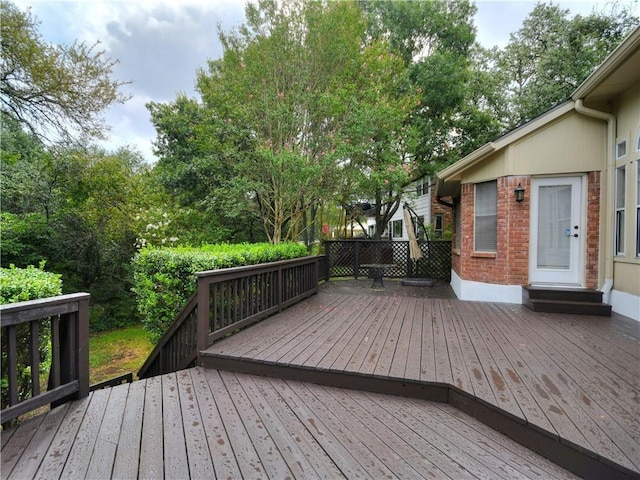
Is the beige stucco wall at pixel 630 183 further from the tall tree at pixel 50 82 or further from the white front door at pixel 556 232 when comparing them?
the tall tree at pixel 50 82

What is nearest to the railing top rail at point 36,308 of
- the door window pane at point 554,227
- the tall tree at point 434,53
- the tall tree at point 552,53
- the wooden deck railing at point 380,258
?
the door window pane at point 554,227

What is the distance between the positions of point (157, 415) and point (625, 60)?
605 cm

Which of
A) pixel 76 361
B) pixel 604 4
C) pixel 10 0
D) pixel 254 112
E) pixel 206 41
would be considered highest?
pixel 604 4

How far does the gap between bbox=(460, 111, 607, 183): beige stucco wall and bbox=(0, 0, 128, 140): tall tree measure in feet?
30.0

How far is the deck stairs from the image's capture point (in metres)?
4.56

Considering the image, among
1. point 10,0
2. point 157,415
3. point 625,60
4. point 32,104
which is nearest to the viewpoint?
point 157,415

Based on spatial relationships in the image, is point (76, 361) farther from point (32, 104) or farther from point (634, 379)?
point (32, 104)

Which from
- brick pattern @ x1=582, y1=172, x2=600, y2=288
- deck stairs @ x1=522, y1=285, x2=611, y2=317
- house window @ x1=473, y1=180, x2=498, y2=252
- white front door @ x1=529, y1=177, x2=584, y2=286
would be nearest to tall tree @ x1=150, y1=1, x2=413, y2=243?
house window @ x1=473, y1=180, x2=498, y2=252

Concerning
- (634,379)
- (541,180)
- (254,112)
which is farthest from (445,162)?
(634,379)

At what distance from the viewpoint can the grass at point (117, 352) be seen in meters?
5.91

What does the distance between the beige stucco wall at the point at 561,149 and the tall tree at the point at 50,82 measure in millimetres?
9149

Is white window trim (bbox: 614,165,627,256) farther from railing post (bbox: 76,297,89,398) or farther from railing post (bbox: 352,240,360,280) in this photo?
railing post (bbox: 76,297,89,398)

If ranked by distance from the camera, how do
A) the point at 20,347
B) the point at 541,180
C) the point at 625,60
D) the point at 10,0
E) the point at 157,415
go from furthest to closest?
the point at 10,0
the point at 541,180
the point at 625,60
the point at 20,347
the point at 157,415

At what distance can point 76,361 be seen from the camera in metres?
2.33
